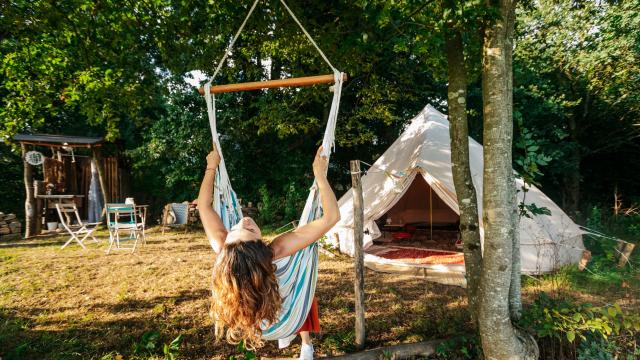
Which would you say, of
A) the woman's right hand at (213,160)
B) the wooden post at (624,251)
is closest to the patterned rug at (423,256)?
the wooden post at (624,251)

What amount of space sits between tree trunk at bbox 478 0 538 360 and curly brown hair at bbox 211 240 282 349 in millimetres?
1149

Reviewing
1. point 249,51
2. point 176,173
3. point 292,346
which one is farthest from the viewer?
point 176,173

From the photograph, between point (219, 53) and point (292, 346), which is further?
point (219, 53)

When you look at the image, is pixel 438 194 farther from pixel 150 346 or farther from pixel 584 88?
pixel 584 88

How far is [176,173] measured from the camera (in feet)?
26.5

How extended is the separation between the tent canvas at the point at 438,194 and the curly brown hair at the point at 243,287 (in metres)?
2.44

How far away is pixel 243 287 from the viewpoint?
1.25 m

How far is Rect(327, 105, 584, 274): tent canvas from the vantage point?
11.9ft

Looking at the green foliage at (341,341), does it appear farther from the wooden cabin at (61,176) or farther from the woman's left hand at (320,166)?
the wooden cabin at (61,176)

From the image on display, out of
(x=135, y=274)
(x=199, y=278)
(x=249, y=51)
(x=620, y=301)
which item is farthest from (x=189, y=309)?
(x=620, y=301)

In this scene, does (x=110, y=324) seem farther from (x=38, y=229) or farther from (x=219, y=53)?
(x=38, y=229)

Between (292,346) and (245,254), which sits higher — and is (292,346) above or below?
below

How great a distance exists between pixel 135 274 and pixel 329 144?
3267 millimetres

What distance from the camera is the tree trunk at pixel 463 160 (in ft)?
6.32
